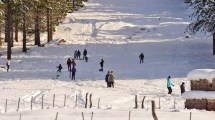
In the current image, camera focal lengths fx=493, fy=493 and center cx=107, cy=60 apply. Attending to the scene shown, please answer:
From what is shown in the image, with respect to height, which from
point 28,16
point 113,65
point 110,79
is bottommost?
point 110,79

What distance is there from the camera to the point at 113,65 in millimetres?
46469

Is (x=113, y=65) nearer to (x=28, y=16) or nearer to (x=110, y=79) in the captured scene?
(x=110, y=79)

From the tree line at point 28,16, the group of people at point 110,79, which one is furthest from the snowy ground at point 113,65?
the tree line at point 28,16

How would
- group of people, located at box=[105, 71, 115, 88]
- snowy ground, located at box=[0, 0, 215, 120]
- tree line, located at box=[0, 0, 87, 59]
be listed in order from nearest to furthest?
snowy ground, located at box=[0, 0, 215, 120] → group of people, located at box=[105, 71, 115, 88] → tree line, located at box=[0, 0, 87, 59]

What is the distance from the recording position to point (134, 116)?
67.1ft

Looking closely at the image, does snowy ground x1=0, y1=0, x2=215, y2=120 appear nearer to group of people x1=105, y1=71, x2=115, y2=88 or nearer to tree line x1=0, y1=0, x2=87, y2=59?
group of people x1=105, y1=71, x2=115, y2=88

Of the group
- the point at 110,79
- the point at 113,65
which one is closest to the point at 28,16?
the point at 113,65

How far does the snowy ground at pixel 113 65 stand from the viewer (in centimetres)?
2377

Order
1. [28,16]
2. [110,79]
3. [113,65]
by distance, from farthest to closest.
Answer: [28,16] < [113,65] < [110,79]

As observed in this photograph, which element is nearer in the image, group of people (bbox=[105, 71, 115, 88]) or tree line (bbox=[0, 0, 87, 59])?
group of people (bbox=[105, 71, 115, 88])

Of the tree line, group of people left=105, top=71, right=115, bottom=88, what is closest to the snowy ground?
group of people left=105, top=71, right=115, bottom=88

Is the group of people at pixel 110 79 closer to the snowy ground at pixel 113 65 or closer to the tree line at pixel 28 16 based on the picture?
the snowy ground at pixel 113 65

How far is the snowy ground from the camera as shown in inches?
936

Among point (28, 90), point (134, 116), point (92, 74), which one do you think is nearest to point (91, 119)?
point (134, 116)
